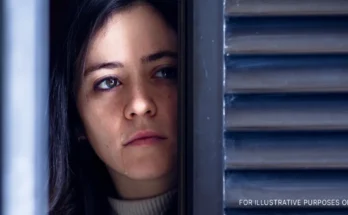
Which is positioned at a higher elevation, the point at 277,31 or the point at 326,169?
→ the point at 277,31

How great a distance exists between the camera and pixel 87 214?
42.8 inches

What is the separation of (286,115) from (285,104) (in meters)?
0.01

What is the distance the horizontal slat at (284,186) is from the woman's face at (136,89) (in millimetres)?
110

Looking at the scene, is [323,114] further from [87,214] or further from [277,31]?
[87,214]

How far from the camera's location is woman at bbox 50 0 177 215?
1.06 m

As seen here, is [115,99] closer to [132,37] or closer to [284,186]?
[132,37]

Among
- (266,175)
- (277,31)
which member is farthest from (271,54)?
(266,175)

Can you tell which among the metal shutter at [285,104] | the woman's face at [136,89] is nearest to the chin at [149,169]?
the woman's face at [136,89]

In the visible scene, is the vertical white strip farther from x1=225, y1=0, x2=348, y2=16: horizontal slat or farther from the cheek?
x1=225, y1=0, x2=348, y2=16: horizontal slat

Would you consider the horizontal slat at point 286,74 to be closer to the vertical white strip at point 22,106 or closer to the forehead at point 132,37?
the forehead at point 132,37

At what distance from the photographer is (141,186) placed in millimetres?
1103

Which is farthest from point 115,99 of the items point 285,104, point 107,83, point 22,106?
point 285,104

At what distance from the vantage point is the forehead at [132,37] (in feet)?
3.49

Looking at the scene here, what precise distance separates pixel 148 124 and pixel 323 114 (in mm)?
237
